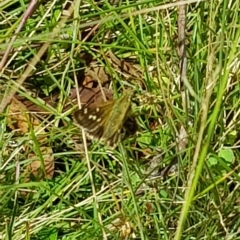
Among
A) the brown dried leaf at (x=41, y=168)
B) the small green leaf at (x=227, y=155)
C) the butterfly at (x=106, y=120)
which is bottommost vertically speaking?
the small green leaf at (x=227, y=155)

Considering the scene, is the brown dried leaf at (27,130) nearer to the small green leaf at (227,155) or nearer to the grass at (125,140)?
the grass at (125,140)

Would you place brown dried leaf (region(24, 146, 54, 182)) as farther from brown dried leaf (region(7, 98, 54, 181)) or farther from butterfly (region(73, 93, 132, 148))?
butterfly (region(73, 93, 132, 148))

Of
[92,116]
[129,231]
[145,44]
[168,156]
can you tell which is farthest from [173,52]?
[129,231]

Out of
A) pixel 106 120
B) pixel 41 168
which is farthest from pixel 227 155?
pixel 41 168

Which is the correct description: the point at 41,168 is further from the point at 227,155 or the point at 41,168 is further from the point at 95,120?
the point at 227,155

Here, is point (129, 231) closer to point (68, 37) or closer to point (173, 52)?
point (173, 52)

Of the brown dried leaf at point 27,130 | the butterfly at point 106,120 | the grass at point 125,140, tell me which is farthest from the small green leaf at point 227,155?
the brown dried leaf at point 27,130
